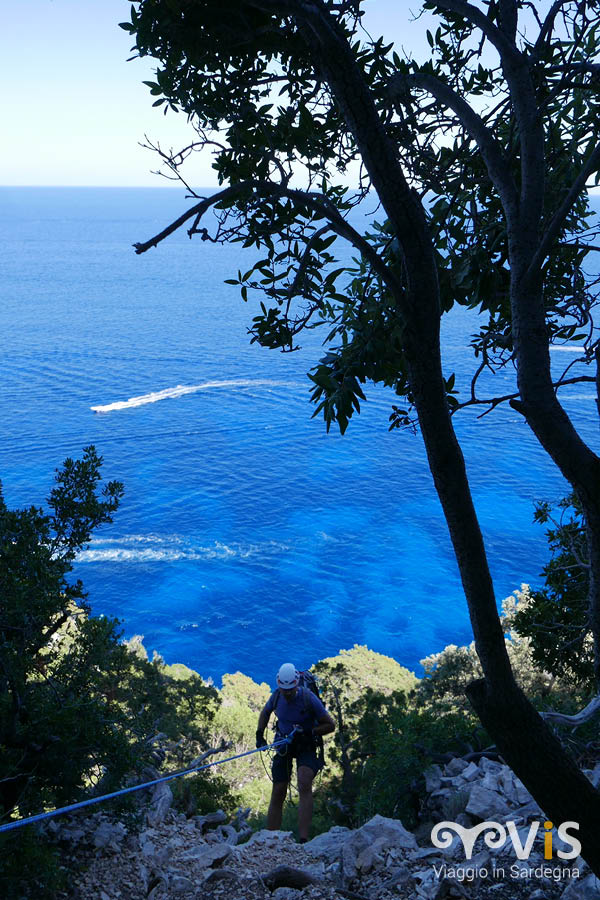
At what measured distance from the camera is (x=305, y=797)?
7777mm

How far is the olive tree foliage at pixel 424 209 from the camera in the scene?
355 cm

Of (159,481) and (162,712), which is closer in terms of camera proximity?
(162,712)

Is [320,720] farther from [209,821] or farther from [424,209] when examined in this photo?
[424,209]

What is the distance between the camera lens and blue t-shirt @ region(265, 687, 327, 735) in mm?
7613

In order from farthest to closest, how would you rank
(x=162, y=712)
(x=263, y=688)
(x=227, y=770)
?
(x=263, y=688) → (x=227, y=770) → (x=162, y=712)

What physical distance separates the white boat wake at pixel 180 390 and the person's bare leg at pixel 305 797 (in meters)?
54.5

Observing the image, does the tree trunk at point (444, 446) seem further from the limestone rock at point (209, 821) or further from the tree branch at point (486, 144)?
the limestone rock at point (209, 821)

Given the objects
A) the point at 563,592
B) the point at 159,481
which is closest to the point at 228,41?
the point at 563,592

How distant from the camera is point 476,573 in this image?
3.74m

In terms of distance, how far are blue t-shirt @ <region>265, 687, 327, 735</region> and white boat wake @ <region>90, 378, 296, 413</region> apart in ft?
179

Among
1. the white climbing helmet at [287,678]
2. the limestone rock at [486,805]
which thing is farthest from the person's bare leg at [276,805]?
the limestone rock at [486,805]

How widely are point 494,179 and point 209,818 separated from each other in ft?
28.6

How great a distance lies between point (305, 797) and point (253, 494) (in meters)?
39.4

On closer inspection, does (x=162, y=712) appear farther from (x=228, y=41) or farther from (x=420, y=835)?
(x=228, y=41)
